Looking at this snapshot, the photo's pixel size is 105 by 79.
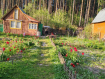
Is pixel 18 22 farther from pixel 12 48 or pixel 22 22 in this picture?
pixel 12 48

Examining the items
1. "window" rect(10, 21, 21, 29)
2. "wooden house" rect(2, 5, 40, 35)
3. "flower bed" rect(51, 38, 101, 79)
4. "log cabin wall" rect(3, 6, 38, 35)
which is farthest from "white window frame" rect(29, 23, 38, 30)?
"flower bed" rect(51, 38, 101, 79)

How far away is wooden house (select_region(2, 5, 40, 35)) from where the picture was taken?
60.7 feet

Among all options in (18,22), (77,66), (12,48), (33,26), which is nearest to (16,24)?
(18,22)

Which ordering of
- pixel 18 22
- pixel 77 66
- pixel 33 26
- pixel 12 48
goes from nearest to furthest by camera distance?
pixel 77 66, pixel 12 48, pixel 18 22, pixel 33 26

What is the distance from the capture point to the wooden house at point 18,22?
60.7 feet

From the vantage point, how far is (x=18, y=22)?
18.9 m

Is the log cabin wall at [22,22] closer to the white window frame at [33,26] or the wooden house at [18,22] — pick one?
the wooden house at [18,22]

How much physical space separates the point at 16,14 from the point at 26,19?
210 cm

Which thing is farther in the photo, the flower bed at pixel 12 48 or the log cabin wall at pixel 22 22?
the log cabin wall at pixel 22 22

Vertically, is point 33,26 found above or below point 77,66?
above

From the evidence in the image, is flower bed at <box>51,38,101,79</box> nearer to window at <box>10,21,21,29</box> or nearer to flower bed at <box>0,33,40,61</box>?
flower bed at <box>0,33,40,61</box>

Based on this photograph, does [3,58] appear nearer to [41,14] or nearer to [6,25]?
[6,25]

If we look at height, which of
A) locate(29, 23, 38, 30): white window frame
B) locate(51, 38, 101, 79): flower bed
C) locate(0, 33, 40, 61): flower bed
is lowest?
locate(51, 38, 101, 79): flower bed

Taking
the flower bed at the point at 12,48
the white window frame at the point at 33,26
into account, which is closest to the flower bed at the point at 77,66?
the flower bed at the point at 12,48
